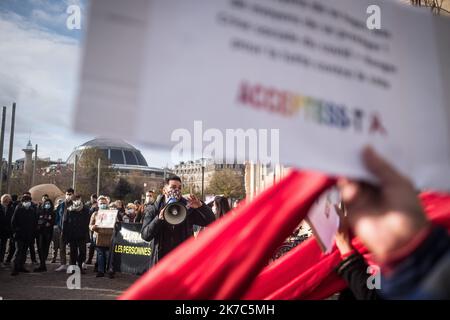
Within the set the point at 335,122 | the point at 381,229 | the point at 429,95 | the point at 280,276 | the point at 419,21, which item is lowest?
the point at 280,276

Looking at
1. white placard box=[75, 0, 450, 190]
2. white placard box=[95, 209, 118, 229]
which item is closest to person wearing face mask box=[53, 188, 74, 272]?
white placard box=[95, 209, 118, 229]

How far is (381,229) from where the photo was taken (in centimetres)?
96

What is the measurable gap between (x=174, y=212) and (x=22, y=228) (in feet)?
22.4

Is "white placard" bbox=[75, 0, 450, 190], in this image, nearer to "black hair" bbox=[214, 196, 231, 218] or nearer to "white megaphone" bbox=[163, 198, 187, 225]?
"white megaphone" bbox=[163, 198, 187, 225]

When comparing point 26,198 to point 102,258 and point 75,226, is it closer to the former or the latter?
point 75,226

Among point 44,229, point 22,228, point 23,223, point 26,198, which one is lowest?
point 44,229

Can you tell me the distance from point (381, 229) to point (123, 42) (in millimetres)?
717

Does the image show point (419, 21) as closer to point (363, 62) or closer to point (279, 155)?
point (363, 62)

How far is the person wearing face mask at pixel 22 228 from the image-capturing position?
9984 millimetres

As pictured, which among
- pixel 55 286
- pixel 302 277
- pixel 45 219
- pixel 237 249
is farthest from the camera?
pixel 45 219

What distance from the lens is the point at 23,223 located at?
1012 centimetres

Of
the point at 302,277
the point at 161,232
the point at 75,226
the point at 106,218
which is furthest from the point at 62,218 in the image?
the point at 302,277

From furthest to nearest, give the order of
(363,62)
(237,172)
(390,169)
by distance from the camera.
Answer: (237,172) < (363,62) < (390,169)

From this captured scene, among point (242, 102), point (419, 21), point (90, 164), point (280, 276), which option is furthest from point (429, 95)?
point (90, 164)
